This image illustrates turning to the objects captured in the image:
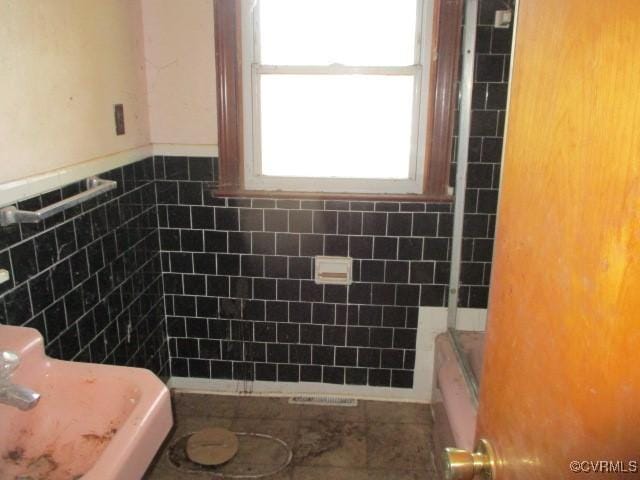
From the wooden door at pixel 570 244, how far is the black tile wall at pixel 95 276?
123 centimetres

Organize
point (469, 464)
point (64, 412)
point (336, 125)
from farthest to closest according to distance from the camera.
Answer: point (336, 125) < point (64, 412) < point (469, 464)

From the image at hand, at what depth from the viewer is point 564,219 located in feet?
1.92

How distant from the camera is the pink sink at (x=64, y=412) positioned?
1.10 meters

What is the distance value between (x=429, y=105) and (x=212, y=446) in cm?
168

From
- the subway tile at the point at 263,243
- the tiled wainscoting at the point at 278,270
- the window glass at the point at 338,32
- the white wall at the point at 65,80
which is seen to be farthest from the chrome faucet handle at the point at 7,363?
the window glass at the point at 338,32

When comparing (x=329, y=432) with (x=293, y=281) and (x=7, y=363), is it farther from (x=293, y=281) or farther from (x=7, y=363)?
(x=7, y=363)

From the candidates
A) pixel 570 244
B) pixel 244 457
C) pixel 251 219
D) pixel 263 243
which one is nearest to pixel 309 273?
pixel 263 243

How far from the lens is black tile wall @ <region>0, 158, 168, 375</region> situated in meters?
1.41

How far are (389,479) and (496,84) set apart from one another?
1616mm

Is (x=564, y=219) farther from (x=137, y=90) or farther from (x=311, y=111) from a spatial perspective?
(x=137, y=90)

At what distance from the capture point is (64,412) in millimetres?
1180

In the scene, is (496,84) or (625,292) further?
(496,84)

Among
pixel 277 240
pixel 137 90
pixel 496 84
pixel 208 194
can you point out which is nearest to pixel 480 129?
pixel 496 84

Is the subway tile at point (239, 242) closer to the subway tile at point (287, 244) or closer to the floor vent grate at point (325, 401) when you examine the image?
the subway tile at point (287, 244)
